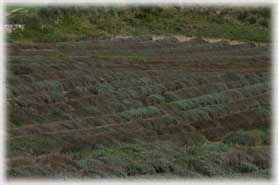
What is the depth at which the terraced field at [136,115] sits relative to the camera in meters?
13.4

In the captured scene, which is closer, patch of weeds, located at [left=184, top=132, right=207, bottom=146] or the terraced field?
the terraced field

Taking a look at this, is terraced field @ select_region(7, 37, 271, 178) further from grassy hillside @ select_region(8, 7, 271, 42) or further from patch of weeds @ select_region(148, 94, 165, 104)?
grassy hillside @ select_region(8, 7, 271, 42)

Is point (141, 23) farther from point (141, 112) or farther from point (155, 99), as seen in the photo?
point (141, 112)

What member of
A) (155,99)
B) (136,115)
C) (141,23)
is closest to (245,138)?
(136,115)

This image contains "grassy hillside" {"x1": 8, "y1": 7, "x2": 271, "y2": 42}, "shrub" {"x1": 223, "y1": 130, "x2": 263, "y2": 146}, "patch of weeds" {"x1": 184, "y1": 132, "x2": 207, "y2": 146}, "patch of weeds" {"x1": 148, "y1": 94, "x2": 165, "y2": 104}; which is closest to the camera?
"patch of weeds" {"x1": 184, "y1": 132, "x2": 207, "y2": 146}

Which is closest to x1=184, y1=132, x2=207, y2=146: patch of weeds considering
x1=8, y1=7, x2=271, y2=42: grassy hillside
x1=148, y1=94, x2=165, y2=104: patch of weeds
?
x1=148, y1=94, x2=165, y2=104: patch of weeds

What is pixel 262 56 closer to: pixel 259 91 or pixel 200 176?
pixel 259 91

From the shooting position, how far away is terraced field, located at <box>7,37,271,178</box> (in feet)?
44.1

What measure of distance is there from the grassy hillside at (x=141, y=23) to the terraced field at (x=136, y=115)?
388 inches

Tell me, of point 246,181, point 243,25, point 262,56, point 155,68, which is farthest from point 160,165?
point 243,25

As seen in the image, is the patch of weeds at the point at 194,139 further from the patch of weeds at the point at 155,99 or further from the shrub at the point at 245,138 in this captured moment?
the patch of weeds at the point at 155,99

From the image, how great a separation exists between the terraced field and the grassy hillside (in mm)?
9856

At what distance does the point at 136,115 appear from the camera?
2136 centimetres

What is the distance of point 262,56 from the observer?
37.3 m
